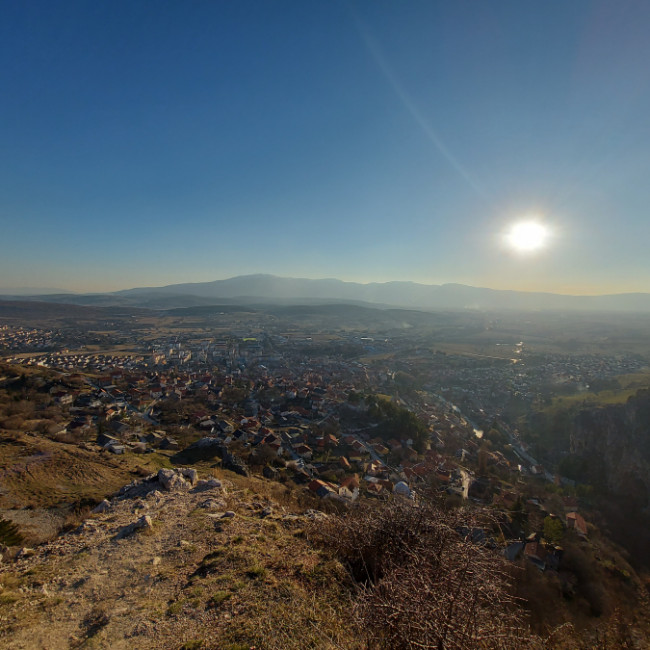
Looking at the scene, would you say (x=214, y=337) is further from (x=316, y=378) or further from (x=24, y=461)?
(x=24, y=461)

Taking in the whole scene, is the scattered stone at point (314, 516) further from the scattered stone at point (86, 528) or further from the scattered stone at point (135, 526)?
the scattered stone at point (86, 528)

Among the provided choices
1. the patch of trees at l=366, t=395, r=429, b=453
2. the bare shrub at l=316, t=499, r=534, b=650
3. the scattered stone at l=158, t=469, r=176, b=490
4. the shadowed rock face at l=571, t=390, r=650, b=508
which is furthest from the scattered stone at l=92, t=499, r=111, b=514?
the shadowed rock face at l=571, t=390, r=650, b=508

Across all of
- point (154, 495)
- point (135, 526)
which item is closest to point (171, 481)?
point (154, 495)

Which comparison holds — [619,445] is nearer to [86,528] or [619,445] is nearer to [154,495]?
[154,495]

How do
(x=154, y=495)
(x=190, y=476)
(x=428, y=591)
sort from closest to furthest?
(x=428, y=591) < (x=154, y=495) < (x=190, y=476)

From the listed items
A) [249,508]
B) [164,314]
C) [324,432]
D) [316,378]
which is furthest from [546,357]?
[164,314]
